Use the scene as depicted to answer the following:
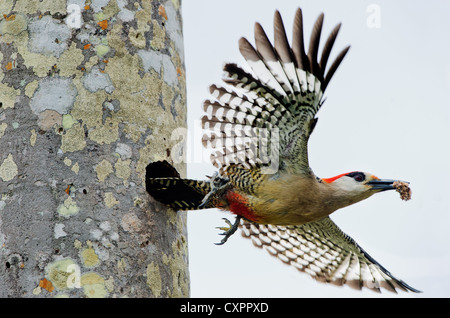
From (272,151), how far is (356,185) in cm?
76

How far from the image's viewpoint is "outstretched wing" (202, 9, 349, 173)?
375 centimetres

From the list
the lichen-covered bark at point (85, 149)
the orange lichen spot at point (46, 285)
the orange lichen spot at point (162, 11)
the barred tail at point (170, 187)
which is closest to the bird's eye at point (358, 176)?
the barred tail at point (170, 187)

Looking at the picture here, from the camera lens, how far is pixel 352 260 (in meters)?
5.32

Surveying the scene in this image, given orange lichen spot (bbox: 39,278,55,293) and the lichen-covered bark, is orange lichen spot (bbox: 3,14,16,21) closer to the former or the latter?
the lichen-covered bark

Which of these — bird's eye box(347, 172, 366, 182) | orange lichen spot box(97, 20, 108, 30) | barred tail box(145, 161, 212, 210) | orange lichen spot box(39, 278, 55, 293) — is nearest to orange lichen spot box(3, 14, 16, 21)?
orange lichen spot box(97, 20, 108, 30)

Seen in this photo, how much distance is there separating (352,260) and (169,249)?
248 cm

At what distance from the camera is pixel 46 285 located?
9.27 ft

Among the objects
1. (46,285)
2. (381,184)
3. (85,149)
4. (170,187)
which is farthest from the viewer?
(381,184)

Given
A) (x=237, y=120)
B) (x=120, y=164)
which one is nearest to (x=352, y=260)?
(x=237, y=120)

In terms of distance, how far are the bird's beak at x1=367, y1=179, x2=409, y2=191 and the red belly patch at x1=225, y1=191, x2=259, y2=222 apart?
93cm

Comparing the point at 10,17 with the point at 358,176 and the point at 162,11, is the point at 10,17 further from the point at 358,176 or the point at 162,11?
the point at 358,176

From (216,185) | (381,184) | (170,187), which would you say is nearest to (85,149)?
(170,187)

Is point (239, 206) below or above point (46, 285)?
above
